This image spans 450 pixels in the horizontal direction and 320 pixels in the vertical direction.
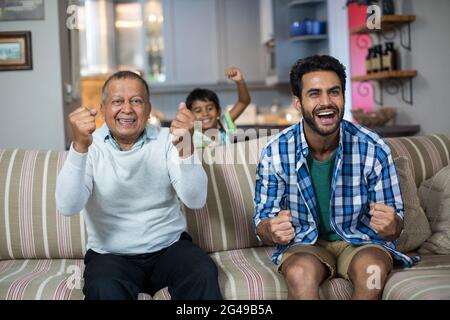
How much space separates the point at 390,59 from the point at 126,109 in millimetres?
2487

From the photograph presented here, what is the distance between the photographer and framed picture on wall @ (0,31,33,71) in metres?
3.75

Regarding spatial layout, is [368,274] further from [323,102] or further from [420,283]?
[323,102]

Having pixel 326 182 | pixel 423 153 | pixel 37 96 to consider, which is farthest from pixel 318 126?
pixel 37 96

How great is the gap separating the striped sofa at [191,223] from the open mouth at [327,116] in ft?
1.55

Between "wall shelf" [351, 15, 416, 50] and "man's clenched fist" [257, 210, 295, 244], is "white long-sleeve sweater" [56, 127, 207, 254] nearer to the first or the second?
"man's clenched fist" [257, 210, 295, 244]

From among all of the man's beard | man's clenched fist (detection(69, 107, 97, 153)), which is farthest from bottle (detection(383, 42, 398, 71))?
man's clenched fist (detection(69, 107, 97, 153))

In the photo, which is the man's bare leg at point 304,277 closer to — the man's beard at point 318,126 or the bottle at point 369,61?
the man's beard at point 318,126

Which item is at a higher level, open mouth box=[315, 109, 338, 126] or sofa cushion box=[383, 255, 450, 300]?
open mouth box=[315, 109, 338, 126]

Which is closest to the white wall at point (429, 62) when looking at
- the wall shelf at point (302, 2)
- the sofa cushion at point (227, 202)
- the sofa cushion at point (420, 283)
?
the sofa cushion at point (227, 202)

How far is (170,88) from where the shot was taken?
23.4ft

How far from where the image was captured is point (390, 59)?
13.1 feet

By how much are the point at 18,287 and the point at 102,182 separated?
391 mm
